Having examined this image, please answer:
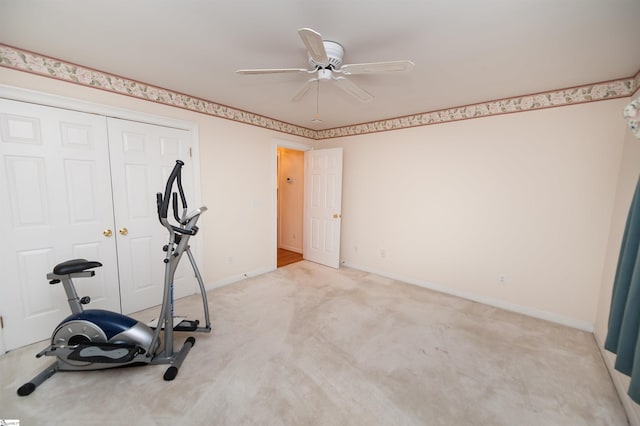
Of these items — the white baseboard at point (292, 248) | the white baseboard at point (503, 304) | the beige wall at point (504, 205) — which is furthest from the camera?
the white baseboard at point (292, 248)

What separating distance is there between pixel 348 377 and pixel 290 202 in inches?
158

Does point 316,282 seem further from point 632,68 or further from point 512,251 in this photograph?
point 632,68

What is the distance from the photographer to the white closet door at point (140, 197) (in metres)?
2.56

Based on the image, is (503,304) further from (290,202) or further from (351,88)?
(290,202)

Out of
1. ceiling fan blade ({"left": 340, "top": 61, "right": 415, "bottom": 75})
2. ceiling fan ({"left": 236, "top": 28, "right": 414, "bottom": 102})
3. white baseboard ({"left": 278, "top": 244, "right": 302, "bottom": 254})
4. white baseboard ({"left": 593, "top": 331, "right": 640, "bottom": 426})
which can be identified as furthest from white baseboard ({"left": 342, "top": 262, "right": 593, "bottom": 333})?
ceiling fan blade ({"left": 340, "top": 61, "right": 415, "bottom": 75})

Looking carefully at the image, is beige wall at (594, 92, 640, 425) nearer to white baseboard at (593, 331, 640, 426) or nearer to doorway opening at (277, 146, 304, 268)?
white baseboard at (593, 331, 640, 426)

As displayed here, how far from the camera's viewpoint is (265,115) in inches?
146

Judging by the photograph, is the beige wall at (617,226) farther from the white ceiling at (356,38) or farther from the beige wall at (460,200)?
the white ceiling at (356,38)

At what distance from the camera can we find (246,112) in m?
3.54

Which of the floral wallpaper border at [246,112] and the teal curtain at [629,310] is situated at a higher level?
the floral wallpaper border at [246,112]

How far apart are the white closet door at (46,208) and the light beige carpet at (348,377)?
0.36 metres

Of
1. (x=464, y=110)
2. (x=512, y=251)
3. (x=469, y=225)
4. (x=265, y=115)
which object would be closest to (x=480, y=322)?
(x=512, y=251)

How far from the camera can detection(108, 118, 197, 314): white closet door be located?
2559mm

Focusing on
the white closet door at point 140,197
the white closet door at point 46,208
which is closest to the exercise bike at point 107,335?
the white closet door at point 46,208
